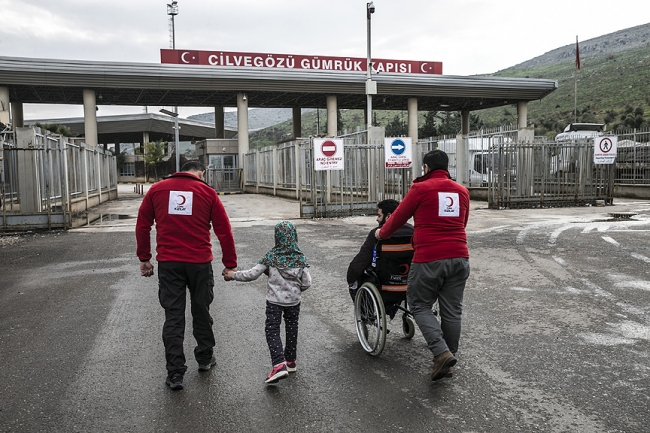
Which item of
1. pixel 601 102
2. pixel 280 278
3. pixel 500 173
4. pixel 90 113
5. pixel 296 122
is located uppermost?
pixel 601 102

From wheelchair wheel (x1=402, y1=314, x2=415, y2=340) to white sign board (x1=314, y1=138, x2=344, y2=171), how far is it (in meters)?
11.9

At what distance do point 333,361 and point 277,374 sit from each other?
2.26 feet

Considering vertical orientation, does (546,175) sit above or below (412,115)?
below

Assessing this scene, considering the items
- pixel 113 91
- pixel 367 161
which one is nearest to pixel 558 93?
pixel 113 91

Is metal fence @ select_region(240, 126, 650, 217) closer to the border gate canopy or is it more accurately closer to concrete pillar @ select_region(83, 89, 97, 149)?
the border gate canopy

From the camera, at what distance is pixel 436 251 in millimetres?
4512

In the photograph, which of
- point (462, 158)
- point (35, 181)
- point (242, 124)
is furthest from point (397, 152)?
point (242, 124)

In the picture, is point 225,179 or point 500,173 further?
point 225,179

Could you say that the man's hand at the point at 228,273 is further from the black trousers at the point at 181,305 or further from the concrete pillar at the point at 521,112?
the concrete pillar at the point at 521,112

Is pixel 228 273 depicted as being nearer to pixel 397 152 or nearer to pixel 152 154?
pixel 397 152

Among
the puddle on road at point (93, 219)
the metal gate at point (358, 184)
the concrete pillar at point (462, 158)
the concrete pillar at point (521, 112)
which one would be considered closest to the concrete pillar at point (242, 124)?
the concrete pillar at point (462, 158)

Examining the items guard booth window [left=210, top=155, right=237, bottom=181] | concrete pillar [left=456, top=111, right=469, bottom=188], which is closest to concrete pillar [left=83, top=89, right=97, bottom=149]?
guard booth window [left=210, top=155, right=237, bottom=181]

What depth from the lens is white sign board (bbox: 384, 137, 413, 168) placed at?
58.9ft

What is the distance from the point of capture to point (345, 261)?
10.0 m
